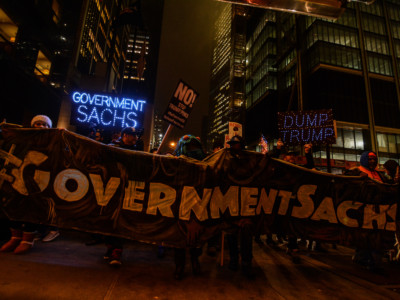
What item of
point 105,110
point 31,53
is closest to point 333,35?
point 105,110

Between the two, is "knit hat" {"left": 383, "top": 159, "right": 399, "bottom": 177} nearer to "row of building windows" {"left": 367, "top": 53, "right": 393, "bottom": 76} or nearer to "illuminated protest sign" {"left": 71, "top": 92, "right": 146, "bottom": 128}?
"illuminated protest sign" {"left": 71, "top": 92, "right": 146, "bottom": 128}

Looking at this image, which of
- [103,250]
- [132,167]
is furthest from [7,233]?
[132,167]

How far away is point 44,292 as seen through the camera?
2.39m

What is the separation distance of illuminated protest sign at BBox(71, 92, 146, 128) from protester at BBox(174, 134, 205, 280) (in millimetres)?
5793

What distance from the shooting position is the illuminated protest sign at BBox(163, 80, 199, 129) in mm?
5982

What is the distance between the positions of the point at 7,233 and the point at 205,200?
3700mm

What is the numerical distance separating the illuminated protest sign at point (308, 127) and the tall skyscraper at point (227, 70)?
142 feet

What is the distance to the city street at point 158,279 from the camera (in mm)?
2533

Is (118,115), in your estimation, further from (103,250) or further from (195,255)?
(195,255)

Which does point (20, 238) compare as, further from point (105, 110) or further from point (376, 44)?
point (376, 44)

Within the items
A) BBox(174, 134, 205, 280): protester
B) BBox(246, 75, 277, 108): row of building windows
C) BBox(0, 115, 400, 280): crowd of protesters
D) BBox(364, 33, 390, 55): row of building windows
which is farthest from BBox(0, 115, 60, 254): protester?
BBox(246, 75, 277, 108): row of building windows

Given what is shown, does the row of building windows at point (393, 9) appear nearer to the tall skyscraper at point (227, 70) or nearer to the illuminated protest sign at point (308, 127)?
the tall skyscraper at point (227, 70)

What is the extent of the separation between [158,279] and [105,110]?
790cm

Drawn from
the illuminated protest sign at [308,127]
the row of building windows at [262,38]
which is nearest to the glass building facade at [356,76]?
the row of building windows at [262,38]
